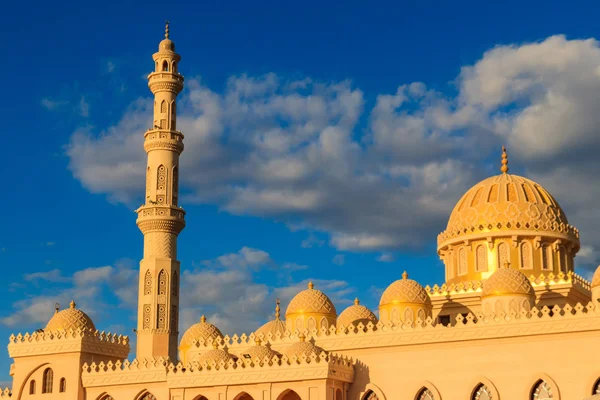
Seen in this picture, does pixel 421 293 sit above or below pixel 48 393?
above

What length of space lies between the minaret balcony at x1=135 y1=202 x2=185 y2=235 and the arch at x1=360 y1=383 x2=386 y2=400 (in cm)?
1077

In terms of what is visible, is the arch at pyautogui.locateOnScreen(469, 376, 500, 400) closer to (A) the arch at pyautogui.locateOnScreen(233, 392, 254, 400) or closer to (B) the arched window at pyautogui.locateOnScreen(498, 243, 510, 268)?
(A) the arch at pyautogui.locateOnScreen(233, 392, 254, 400)

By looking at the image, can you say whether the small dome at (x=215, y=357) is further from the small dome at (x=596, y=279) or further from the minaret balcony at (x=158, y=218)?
the small dome at (x=596, y=279)

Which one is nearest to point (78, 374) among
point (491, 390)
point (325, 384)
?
point (325, 384)

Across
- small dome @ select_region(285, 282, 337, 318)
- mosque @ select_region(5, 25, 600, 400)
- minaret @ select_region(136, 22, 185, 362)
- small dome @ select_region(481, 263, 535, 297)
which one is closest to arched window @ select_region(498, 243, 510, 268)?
mosque @ select_region(5, 25, 600, 400)

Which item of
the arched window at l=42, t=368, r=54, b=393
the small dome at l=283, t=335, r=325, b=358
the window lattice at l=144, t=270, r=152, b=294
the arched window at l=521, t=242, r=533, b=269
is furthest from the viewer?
the window lattice at l=144, t=270, r=152, b=294

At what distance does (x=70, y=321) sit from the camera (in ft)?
113

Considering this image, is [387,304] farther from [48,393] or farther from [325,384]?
[48,393]

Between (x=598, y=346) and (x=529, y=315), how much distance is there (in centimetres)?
→ 216

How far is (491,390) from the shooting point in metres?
28.4

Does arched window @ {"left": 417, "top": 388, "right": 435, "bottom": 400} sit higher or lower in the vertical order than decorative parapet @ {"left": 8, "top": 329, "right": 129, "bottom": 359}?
lower

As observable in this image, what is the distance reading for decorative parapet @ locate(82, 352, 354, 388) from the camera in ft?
94.7

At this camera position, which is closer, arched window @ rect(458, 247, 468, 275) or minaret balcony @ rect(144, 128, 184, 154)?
arched window @ rect(458, 247, 468, 275)

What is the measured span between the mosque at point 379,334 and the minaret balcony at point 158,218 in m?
0.05
